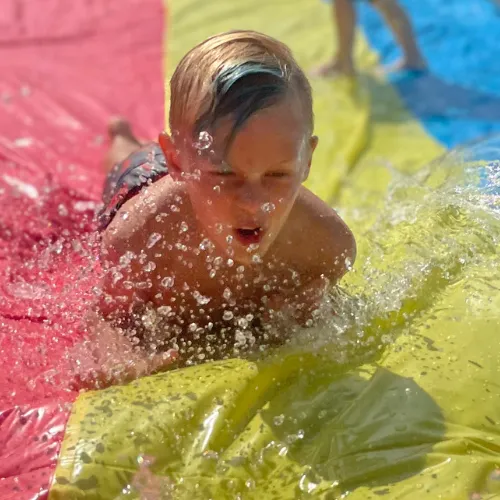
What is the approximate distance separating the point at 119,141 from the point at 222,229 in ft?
3.63

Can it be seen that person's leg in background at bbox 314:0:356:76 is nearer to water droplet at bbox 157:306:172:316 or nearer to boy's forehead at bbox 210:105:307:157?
water droplet at bbox 157:306:172:316

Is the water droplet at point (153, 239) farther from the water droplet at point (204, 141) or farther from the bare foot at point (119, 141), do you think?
the bare foot at point (119, 141)

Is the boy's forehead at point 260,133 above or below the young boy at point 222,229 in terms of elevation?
above

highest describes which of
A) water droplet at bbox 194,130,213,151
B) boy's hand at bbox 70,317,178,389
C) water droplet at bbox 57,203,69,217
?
water droplet at bbox 194,130,213,151

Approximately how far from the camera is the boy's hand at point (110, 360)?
1.25m

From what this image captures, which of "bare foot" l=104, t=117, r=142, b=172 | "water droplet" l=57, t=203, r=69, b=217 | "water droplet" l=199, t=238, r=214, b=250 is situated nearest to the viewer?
"water droplet" l=199, t=238, r=214, b=250

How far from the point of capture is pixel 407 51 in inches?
116

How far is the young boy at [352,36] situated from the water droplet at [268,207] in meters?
1.81

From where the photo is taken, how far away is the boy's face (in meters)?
1.12

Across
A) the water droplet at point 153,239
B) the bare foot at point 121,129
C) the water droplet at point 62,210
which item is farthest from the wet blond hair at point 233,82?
the bare foot at point 121,129

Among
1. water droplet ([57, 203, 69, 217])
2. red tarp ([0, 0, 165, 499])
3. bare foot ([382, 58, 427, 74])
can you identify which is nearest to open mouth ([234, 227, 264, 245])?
red tarp ([0, 0, 165, 499])

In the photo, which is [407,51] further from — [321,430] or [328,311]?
[321,430]

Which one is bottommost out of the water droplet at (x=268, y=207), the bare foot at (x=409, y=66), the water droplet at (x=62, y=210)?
the water droplet at (x=62, y=210)

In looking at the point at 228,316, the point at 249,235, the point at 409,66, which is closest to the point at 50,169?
the point at 228,316
